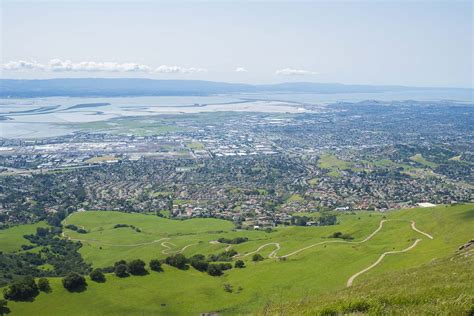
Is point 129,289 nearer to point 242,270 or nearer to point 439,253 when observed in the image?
point 242,270

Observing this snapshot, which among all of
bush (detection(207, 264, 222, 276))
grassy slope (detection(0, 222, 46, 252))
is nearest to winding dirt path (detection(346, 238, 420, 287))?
bush (detection(207, 264, 222, 276))

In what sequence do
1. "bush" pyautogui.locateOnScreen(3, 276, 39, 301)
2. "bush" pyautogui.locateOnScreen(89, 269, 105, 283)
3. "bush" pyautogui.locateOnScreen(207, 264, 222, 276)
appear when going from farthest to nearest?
"bush" pyautogui.locateOnScreen(207, 264, 222, 276)
"bush" pyautogui.locateOnScreen(89, 269, 105, 283)
"bush" pyautogui.locateOnScreen(3, 276, 39, 301)

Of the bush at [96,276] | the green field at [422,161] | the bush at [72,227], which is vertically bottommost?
the bush at [72,227]

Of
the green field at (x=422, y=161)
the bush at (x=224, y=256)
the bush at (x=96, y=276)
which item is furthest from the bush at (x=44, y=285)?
→ the green field at (x=422, y=161)

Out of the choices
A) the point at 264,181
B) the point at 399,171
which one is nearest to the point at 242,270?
the point at 264,181

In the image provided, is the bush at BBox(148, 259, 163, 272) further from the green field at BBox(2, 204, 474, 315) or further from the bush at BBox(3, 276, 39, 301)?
the bush at BBox(3, 276, 39, 301)

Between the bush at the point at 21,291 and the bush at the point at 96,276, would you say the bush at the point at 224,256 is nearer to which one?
the bush at the point at 96,276

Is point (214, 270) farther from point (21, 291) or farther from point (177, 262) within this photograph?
point (21, 291)
